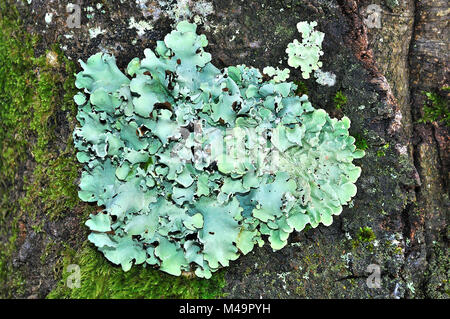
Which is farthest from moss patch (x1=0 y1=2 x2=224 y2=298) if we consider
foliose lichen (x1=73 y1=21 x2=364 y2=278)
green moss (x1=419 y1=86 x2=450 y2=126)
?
green moss (x1=419 y1=86 x2=450 y2=126)

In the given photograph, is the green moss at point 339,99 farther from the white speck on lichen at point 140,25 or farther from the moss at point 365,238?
the white speck on lichen at point 140,25

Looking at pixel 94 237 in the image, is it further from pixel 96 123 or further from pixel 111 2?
pixel 111 2

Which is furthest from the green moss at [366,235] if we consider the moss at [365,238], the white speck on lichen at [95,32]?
the white speck on lichen at [95,32]

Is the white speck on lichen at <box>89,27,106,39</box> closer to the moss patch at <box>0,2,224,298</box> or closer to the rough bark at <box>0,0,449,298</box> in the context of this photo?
the rough bark at <box>0,0,449,298</box>


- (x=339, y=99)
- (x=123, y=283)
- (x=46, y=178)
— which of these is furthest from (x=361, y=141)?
(x=46, y=178)

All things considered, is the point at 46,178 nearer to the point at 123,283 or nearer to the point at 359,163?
the point at 123,283

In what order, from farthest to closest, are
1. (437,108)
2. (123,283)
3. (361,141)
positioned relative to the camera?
(437,108)
(361,141)
(123,283)
